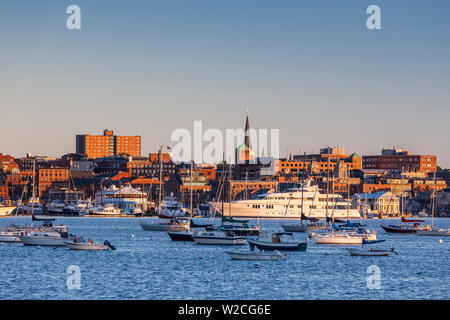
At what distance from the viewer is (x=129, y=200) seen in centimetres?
19200

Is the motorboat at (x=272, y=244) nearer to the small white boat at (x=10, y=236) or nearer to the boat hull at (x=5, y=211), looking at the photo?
the small white boat at (x=10, y=236)

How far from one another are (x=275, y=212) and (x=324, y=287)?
339 ft

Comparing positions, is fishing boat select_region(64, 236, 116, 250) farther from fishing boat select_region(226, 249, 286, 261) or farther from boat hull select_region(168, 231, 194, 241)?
boat hull select_region(168, 231, 194, 241)

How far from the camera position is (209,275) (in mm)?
45500

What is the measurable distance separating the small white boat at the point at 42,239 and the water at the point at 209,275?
1284mm

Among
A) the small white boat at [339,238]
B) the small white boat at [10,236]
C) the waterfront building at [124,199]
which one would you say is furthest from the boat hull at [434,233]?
the waterfront building at [124,199]

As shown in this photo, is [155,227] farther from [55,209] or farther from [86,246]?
[55,209]

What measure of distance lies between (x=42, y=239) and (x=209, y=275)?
25144mm

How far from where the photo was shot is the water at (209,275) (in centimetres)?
3731

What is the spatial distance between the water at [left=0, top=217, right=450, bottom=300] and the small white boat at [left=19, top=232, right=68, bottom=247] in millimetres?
1284

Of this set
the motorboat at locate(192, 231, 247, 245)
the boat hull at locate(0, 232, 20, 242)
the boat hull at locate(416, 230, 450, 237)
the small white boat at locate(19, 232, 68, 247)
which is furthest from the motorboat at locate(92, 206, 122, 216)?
the small white boat at locate(19, 232, 68, 247)

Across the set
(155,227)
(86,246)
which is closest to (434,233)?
(155,227)
